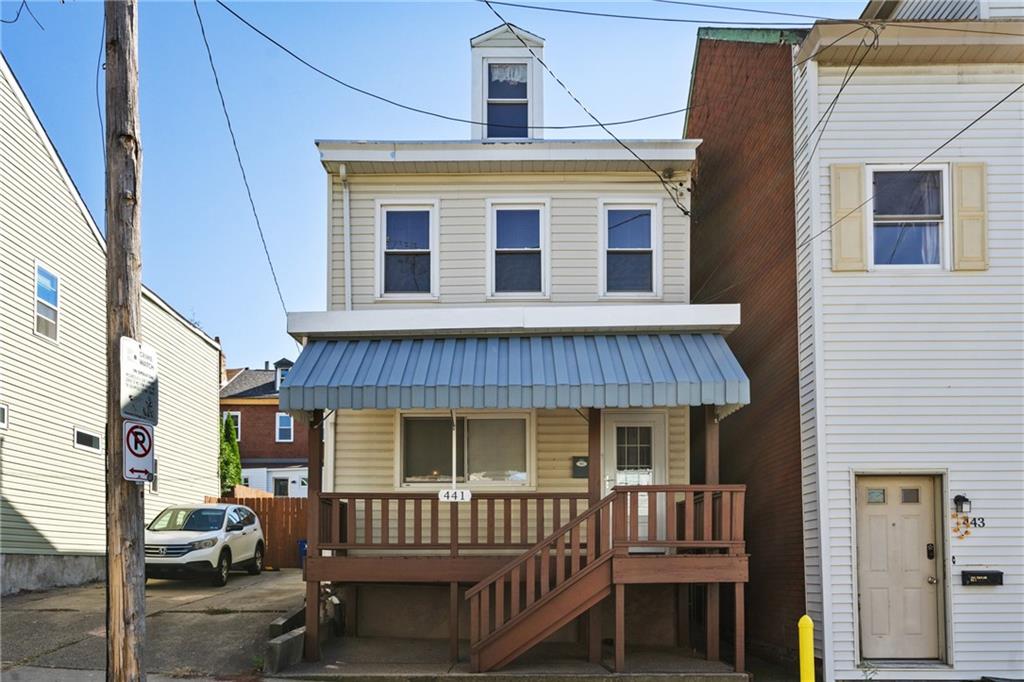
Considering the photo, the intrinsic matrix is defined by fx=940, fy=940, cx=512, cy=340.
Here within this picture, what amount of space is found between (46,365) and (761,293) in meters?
11.9

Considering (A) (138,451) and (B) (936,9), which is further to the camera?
(B) (936,9)

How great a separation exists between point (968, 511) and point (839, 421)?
1.74m

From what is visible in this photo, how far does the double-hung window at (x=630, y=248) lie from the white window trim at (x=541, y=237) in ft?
2.57

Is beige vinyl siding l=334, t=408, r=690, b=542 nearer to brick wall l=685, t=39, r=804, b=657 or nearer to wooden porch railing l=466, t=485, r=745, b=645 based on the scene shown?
brick wall l=685, t=39, r=804, b=657

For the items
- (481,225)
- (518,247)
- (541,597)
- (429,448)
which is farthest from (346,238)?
(541,597)

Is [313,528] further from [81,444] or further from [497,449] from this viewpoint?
[81,444]

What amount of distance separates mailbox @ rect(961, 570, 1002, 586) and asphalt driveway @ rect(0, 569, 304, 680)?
8.07 meters

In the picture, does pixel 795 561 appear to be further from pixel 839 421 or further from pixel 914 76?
pixel 914 76

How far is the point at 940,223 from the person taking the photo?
11406mm

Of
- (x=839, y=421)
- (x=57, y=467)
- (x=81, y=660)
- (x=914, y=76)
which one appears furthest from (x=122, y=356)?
(x=57, y=467)

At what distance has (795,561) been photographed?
11.8 metres

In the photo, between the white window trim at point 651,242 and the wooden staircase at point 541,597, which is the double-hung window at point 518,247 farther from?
the wooden staircase at point 541,597

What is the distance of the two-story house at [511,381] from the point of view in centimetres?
1103

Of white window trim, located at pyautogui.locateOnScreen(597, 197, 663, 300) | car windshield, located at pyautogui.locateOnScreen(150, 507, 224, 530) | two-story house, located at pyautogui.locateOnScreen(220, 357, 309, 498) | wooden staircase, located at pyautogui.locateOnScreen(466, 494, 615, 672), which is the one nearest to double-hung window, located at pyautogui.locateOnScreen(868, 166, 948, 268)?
white window trim, located at pyautogui.locateOnScreen(597, 197, 663, 300)
